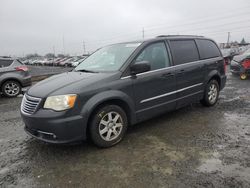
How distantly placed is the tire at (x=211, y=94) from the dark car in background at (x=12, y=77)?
6.82m

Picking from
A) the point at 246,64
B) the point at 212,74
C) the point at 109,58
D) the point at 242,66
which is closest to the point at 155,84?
the point at 109,58

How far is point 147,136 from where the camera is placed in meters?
3.98

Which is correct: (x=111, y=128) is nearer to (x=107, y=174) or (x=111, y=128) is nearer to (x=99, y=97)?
(x=99, y=97)

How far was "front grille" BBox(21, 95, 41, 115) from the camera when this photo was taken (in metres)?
3.26

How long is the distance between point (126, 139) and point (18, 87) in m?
6.33

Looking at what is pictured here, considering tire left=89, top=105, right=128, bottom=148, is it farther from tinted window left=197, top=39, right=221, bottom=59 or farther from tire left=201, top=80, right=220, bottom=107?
tinted window left=197, top=39, right=221, bottom=59

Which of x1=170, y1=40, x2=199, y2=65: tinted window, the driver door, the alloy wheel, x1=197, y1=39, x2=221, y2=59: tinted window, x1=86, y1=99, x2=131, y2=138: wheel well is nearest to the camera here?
x1=86, y1=99, x2=131, y2=138: wheel well

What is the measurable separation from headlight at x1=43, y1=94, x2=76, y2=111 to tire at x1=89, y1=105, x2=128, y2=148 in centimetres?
44

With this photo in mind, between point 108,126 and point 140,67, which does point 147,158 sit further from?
point 140,67

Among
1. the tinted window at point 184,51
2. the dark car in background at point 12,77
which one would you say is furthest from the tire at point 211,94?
the dark car in background at point 12,77

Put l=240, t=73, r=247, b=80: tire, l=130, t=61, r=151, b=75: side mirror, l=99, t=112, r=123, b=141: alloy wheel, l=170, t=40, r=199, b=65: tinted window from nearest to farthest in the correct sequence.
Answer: l=99, t=112, r=123, b=141: alloy wheel < l=130, t=61, r=151, b=75: side mirror < l=170, t=40, r=199, b=65: tinted window < l=240, t=73, r=247, b=80: tire

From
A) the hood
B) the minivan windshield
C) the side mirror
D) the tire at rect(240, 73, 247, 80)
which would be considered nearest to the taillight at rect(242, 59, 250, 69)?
the tire at rect(240, 73, 247, 80)

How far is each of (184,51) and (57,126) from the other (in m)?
3.20

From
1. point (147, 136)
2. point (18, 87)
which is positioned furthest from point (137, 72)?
point (18, 87)
